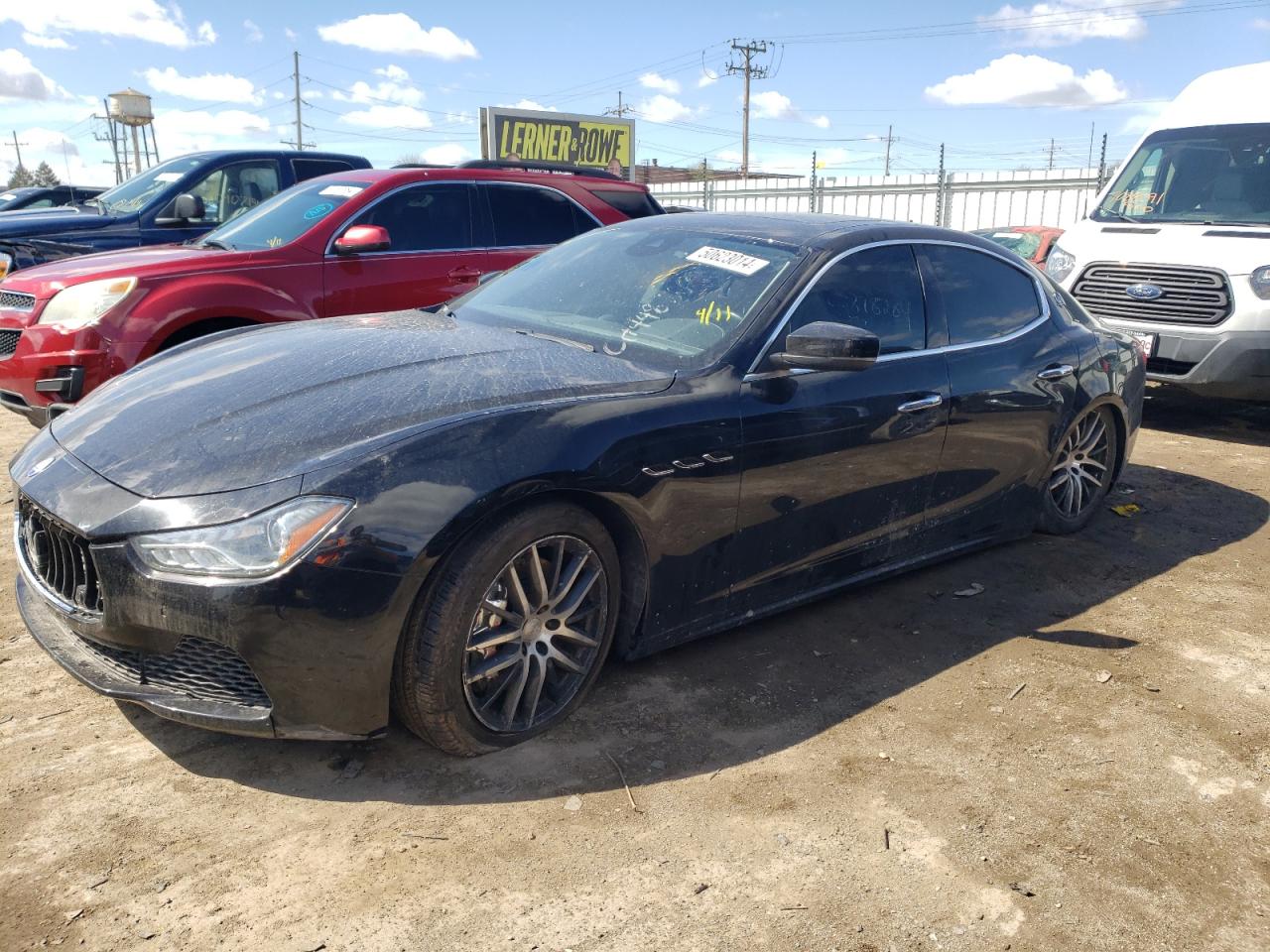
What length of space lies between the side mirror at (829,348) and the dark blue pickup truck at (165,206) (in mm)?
5996

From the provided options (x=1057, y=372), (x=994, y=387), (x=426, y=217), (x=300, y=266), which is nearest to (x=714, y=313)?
(x=994, y=387)

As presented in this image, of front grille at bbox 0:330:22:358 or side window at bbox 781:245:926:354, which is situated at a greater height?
side window at bbox 781:245:926:354

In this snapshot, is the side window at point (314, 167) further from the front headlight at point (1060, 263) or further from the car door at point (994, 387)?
the car door at point (994, 387)

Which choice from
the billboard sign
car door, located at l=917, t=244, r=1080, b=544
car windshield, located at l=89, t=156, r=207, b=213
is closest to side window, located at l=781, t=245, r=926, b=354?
car door, located at l=917, t=244, r=1080, b=544

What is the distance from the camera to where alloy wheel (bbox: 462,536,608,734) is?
2.86m

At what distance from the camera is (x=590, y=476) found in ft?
9.59

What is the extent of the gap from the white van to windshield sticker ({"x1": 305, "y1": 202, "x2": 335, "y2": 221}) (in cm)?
574

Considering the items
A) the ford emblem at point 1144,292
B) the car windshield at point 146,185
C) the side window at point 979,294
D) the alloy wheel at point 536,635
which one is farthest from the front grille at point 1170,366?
the car windshield at point 146,185

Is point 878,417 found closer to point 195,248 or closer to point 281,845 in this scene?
point 281,845

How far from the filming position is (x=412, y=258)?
652cm

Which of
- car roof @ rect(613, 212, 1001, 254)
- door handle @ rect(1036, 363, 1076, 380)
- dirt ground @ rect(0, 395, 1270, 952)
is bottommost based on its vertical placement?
dirt ground @ rect(0, 395, 1270, 952)

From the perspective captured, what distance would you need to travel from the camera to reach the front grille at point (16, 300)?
18.2ft

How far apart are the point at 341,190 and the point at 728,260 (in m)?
3.63

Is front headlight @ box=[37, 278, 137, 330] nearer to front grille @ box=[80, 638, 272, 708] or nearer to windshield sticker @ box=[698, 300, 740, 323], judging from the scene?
front grille @ box=[80, 638, 272, 708]
